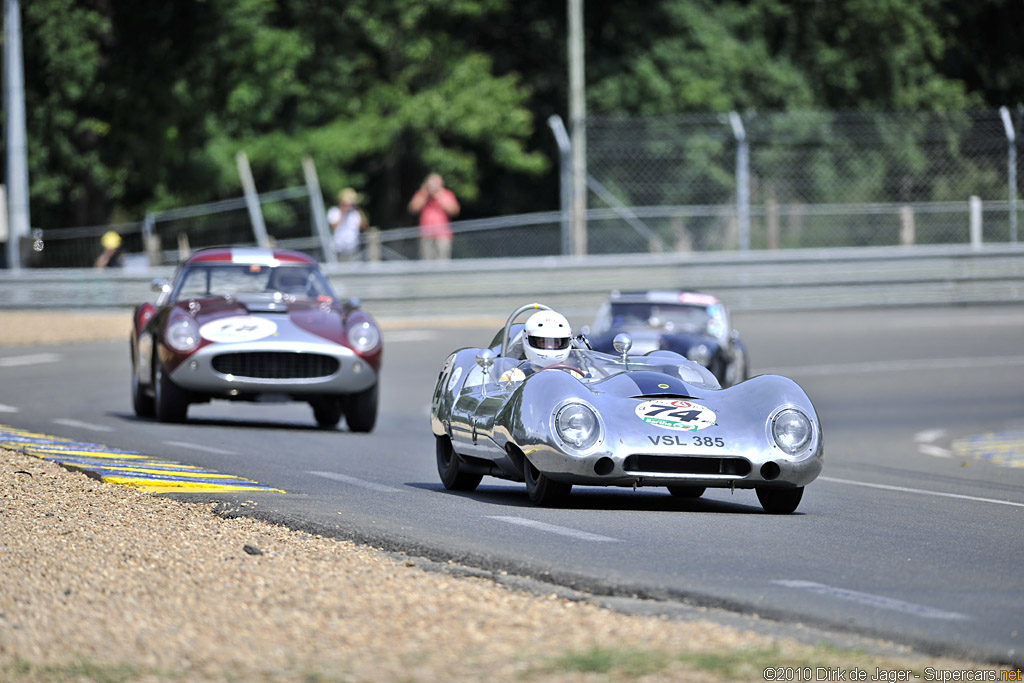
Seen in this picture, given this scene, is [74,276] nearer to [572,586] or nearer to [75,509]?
[75,509]

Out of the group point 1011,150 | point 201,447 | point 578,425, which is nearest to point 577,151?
point 1011,150

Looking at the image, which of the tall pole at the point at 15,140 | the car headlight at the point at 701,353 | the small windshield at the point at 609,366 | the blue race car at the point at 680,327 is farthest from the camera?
the tall pole at the point at 15,140

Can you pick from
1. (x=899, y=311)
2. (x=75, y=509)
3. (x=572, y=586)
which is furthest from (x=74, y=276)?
(x=572, y=586)

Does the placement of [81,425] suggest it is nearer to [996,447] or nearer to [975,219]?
[996,447]

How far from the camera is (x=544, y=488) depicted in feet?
28.2

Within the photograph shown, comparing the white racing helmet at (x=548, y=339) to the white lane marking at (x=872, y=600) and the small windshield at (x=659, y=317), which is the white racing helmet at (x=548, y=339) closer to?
the white lane marking at (x=872, y=600)

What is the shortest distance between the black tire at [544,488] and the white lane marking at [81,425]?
221 inches

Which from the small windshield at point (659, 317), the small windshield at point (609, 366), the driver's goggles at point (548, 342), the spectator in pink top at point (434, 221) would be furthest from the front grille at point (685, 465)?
the spectator in pink top at point (434, 221)

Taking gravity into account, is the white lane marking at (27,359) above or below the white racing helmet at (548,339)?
below

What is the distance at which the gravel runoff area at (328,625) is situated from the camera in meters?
4.89

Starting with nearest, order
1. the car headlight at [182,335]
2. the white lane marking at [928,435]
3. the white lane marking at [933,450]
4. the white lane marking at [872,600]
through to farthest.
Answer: the white lane marking at [872,600]
the car headlight at [182,335]
the white lane marking at [933,450]
the white lane marking at [928,435]

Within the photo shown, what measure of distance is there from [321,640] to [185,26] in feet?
99.2

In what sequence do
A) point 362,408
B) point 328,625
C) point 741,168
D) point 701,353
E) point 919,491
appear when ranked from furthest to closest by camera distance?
1. point 741,168
2. point 701,353
3. point 362,408
4. point 919,491
5. point 328,625

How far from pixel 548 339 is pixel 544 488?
48.9 inches
